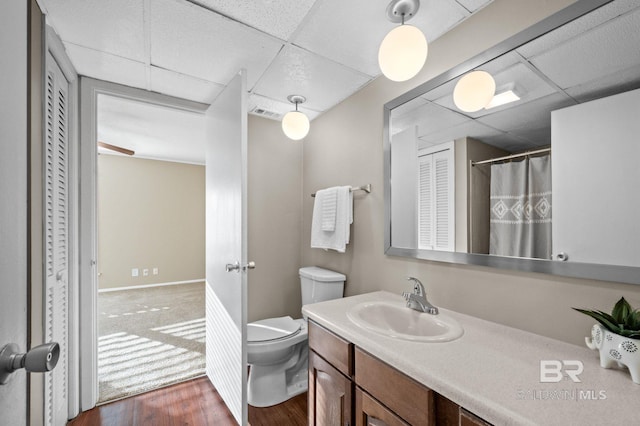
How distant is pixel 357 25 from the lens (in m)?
1.29

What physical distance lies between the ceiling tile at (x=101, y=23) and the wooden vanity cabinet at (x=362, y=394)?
1666 mm

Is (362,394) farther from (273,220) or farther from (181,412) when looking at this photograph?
(273,220)

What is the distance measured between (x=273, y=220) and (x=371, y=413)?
1.67 meters

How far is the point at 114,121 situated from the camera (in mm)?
2902

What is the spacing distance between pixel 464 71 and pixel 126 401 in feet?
9.08

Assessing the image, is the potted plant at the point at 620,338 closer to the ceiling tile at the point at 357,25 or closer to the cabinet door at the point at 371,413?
the cabinet door at the point at 371,413

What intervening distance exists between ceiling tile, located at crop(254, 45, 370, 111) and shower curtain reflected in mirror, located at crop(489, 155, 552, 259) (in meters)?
1.06

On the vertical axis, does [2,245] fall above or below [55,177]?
below

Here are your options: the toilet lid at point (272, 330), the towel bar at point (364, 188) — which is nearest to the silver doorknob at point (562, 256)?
the towel bar at point (364, 188)

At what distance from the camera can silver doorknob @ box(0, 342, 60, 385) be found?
481 millimetres

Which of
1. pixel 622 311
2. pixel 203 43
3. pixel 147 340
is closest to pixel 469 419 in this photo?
pixel 622 311

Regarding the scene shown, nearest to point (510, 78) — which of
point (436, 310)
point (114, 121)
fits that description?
point (436, 310)

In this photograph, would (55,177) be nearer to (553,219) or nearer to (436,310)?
(436,310)

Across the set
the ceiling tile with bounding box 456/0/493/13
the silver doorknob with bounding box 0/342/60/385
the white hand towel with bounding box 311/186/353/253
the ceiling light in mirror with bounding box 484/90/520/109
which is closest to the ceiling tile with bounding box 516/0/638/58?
the ceiling light in mirror with bounding box 484/90/520/109
